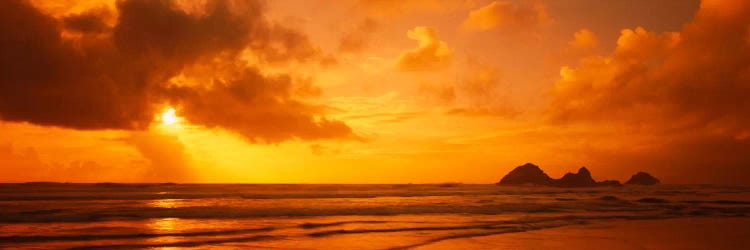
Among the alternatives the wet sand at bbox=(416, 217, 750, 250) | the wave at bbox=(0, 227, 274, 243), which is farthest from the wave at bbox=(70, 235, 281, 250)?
the wet sand at bbox=(416, 217, 750, 250)

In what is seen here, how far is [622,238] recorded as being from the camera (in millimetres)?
21562

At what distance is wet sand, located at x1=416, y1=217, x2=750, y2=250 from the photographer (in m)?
19.0

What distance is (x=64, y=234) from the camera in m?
23.2

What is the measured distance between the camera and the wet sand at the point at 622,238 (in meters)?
19.0

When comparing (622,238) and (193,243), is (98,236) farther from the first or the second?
(622,238)

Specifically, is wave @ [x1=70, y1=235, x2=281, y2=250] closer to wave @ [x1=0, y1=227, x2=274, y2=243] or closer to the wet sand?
wave @ [x1=0, y1=227, x2=274, y2=243]

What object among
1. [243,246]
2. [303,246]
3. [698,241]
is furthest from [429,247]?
[698,241]

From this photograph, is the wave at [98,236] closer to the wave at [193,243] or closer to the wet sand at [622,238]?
the wave at [193,243]

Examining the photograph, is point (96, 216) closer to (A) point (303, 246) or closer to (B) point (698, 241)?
(A) point (303, 246)

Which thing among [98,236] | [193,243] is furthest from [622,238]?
[98,236]

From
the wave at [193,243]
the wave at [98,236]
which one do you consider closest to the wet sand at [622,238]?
the wave at [193,243]

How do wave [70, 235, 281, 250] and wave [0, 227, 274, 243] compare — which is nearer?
wave [70, 235, 281, 250]

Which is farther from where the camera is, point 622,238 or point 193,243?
point 622,238

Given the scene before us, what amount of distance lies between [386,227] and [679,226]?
16.1 m
